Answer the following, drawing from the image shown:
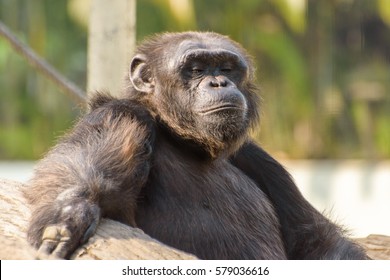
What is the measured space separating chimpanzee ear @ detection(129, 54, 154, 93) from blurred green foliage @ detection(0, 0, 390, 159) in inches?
813

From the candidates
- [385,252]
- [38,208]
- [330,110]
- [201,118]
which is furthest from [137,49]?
[330,110]

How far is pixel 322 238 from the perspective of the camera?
235 inches

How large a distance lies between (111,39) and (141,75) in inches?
86.6

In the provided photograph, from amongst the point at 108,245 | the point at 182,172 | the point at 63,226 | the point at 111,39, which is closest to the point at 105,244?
the point at 108,245

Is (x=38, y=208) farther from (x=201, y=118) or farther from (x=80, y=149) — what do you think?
(x=201, y=118)

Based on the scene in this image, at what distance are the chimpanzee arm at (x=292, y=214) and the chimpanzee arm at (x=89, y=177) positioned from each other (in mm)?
1048

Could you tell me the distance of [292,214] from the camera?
600 cm

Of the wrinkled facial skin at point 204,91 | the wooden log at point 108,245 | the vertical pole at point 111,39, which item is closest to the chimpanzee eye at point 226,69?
the wrinkled facial skin at point 204,91

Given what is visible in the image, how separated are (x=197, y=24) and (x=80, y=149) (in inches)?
972

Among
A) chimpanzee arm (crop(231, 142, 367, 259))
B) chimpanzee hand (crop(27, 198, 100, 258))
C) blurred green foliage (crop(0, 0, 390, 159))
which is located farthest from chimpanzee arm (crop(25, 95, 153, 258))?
blurred green foliage (crop(0, 0, 390, 159))

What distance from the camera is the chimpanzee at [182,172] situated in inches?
183

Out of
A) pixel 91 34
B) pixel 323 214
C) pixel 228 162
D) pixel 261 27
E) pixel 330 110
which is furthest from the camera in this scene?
pixel 261 27

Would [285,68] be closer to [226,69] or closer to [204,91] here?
[226,69]

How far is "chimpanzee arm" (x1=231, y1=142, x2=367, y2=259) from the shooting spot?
5.94 metres
